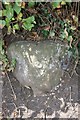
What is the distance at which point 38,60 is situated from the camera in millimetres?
2432

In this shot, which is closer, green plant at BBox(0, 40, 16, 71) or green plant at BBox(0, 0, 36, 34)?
green plant at BBox(0, 0, 36, 34)

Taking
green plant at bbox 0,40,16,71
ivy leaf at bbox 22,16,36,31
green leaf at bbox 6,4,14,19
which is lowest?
green plant at bbox 0,40,16,71

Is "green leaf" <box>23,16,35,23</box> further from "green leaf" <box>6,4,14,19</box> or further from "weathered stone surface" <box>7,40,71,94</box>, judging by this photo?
"weathered stone surface" <box>7,40,71,94</box>

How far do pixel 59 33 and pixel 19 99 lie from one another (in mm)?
620

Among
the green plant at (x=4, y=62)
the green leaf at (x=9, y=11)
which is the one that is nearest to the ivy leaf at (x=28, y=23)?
the green leaf at (x=9, y=11)

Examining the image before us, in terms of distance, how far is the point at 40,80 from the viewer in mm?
2473

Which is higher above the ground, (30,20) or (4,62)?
(30,20)

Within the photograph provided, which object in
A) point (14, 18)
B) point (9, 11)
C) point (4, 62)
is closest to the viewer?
point (9, 11)

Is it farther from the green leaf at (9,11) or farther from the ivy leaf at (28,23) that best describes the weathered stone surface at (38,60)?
the green leaf at (9,11)

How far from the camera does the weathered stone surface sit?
242 centimetres

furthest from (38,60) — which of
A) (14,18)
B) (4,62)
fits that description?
(14,18)

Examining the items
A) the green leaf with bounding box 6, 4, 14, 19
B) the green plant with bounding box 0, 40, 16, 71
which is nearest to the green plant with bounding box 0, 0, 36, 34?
the green leaf with bounding box 6, 4, 14, 19

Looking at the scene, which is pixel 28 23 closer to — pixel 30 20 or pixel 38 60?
pixel 30 20

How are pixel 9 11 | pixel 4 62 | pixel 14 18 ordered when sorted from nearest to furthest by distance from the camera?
pixel 9 11
pixel 14 18
pixel 4 62
